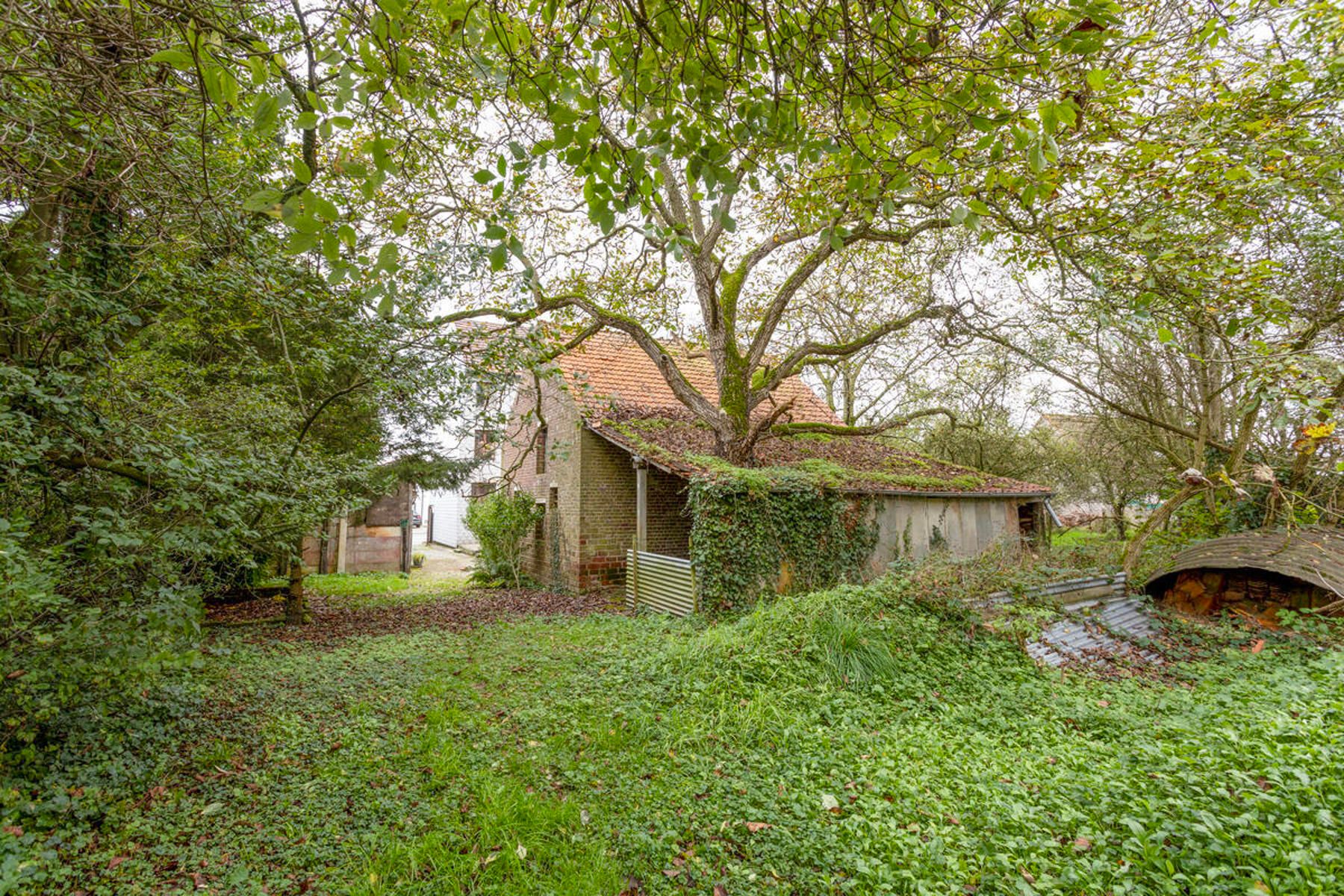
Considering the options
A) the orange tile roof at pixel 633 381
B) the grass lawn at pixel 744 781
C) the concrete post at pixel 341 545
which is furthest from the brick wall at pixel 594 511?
the grass lawn at pixel 744 781

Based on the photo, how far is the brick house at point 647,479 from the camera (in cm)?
1047

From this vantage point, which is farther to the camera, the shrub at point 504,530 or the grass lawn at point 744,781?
the shrub at point 504,530

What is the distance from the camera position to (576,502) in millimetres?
12555

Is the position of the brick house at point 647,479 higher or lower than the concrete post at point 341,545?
higher

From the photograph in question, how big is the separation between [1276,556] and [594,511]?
430 inches

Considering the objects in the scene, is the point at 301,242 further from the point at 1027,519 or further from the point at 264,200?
the point at 1027,519

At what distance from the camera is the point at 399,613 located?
10.2 meters

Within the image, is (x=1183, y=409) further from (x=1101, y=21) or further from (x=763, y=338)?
(x=1101, y=21)

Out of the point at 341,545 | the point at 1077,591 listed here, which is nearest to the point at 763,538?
the point at 1077,591

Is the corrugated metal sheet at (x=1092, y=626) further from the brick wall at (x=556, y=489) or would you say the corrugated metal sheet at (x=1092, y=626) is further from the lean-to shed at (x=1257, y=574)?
the brick wall at (x=556, y=489)

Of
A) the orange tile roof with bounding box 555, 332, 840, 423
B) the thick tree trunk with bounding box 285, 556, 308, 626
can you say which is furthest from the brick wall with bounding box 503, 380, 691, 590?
the thick tree trunk with bounding box 285, 556, 308, 626

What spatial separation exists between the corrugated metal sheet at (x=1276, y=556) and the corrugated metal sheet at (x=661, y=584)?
7432mm

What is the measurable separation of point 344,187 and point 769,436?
30.6ft

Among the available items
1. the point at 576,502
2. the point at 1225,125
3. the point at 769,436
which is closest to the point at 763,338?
the point at 769,436
